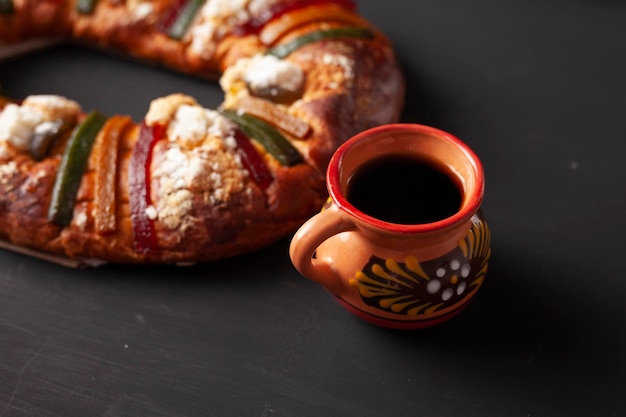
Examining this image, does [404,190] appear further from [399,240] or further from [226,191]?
[226,191]

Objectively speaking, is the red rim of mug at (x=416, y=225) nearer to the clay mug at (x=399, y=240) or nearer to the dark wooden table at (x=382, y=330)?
the clay mug at (x=399, y=240)

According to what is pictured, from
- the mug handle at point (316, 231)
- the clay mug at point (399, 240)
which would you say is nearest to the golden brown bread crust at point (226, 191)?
the clay mug at point (399, 240)

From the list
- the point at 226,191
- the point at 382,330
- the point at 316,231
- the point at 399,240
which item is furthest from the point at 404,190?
the point at 226,191

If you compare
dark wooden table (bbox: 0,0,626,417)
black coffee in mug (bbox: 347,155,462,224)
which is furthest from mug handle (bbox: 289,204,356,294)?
dark wooden table (bbox: 0,0,626,417)

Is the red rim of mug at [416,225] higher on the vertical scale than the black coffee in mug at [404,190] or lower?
higher

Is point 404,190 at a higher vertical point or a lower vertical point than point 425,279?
higher

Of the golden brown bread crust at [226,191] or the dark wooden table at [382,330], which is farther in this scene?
the golden brown bread crust at [226,191]
